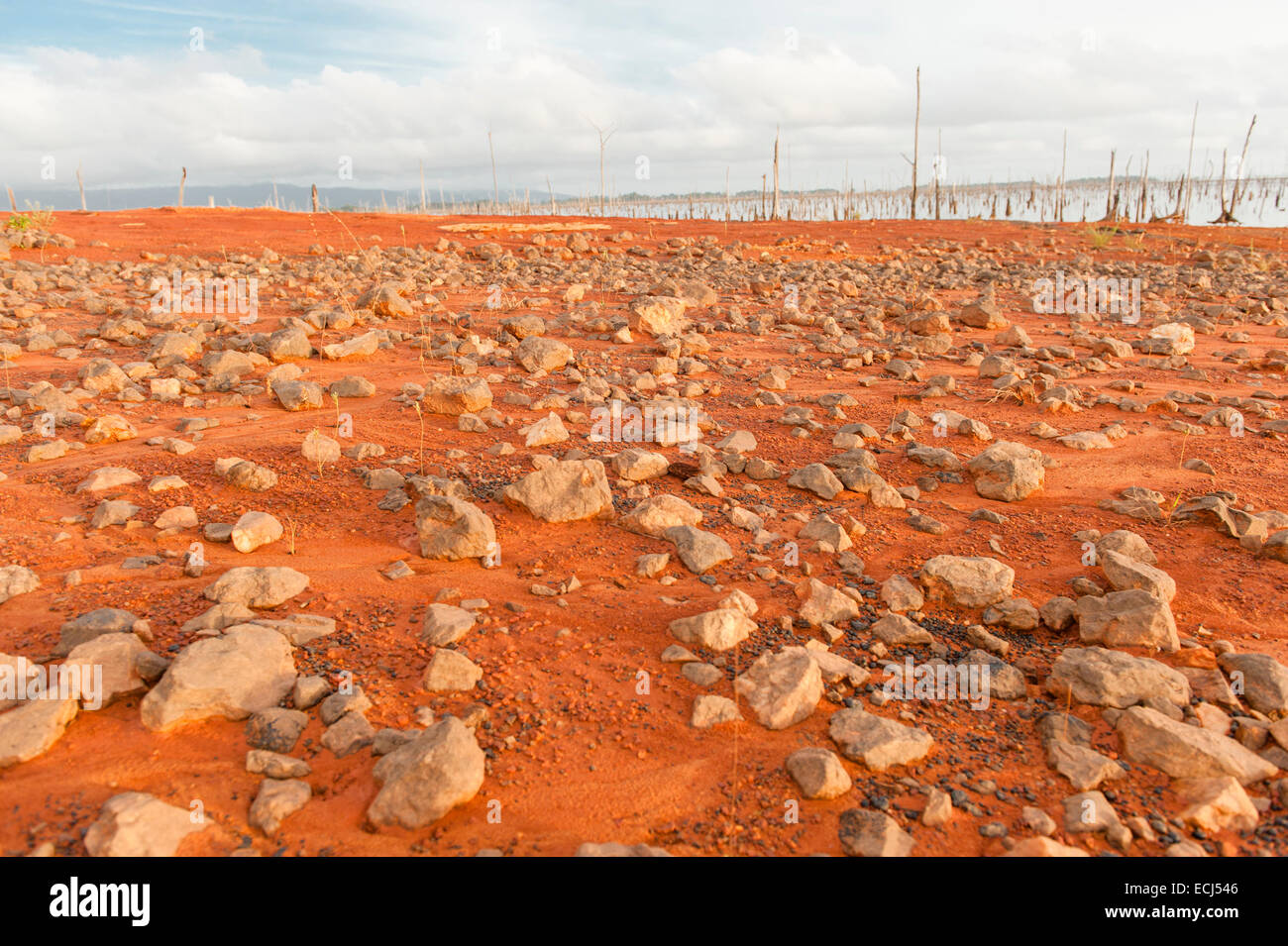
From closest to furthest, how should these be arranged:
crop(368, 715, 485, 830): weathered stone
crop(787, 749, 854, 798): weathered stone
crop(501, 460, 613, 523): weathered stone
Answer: crop(368, 715, 485, 830): weathered stone
crop(787, 749, 854, 798): weathered stone
crop(501, 460, 613, 523): weathered stone

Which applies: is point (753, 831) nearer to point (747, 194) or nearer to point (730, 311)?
point (730, 311)

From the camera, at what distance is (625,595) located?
117 inches

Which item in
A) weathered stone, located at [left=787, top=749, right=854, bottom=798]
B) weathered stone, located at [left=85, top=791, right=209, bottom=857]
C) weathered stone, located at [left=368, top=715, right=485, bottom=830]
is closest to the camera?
weathered stone, located at [left=85, top=791, right=209, bottom=857]

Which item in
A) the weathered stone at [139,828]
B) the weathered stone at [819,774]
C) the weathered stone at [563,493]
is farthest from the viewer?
the weathered stone at [563,493]

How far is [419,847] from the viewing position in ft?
Result: 5.88

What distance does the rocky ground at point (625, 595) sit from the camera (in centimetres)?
195

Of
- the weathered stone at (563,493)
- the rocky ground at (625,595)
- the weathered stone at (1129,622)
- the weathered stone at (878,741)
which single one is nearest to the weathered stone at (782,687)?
the rocky ground at (625,595)

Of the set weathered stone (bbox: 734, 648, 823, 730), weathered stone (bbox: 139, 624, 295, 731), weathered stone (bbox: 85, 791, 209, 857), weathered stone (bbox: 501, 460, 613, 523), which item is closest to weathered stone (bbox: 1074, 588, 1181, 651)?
weathered stone (bbox: 734, 648, 823, 730)

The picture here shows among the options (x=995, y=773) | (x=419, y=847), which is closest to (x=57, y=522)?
(x=419, y=847)

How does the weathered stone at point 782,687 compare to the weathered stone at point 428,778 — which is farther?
the weathered stone at point 782,687

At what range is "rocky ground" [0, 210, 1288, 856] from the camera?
6.38 ft

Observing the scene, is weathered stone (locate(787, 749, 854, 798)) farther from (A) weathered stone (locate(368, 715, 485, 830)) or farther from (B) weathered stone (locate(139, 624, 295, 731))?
(B) weathered stone (locate(139, 624, 295, 731))

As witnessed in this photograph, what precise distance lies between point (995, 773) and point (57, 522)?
380 centimetres

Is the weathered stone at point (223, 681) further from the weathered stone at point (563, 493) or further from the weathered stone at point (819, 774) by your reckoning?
the weathered stone at point (819, 774)
